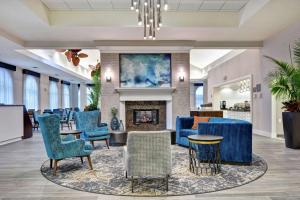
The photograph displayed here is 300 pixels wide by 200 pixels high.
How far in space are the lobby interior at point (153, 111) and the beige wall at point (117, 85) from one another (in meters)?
0.03

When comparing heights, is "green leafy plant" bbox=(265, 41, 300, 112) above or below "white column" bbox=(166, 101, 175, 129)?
above

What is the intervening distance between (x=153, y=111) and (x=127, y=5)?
12.1ft

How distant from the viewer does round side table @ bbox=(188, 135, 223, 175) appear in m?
4.24

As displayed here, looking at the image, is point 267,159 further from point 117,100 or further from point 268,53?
point 117,100

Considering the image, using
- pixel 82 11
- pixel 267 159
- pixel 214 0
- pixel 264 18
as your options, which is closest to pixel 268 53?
pixel 264 18

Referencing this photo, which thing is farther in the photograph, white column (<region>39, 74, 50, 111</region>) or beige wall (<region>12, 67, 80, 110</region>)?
white column (<region>39, 74, 50, 111</region>)

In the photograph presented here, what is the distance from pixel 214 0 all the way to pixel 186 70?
2826mm

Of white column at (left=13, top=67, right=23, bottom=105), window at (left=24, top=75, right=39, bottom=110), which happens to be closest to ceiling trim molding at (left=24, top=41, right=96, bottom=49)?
white column at (left=13, top=67, right=23, bottom=105)

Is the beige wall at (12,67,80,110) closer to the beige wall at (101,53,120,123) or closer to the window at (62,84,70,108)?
the window at (62,84,70,108)

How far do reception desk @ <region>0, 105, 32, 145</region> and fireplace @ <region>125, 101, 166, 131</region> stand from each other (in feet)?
11.5

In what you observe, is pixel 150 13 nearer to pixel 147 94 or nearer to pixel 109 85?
pixel 147 94

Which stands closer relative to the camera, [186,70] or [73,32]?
[73,32]

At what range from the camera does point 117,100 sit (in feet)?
27.7

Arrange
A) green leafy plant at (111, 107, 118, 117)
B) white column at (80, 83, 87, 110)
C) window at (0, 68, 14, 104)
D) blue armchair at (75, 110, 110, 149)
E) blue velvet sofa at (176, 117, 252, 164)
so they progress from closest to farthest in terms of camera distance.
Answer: blue velvet sofa at (176, 117, 252, 164)
blue armchair at (75, 110, 110, 149)
green leafy plant at (111, 107, 118, 117)
window at (0, 68, 14, 104)
white column at (80, 83, 87, 110)
